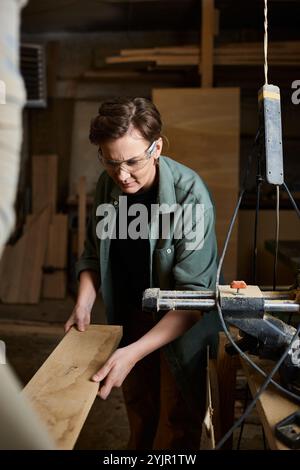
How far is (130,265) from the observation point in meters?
1.66

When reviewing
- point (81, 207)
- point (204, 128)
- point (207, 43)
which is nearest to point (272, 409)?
point (204, 128)

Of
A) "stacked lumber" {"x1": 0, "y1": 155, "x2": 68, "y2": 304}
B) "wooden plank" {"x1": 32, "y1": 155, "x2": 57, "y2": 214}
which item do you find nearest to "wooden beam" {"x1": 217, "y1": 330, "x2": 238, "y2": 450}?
"stacked lumber" {"x1": 0, "y1": 155, "x2": 68, "y2": 304}

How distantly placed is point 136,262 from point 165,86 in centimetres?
265

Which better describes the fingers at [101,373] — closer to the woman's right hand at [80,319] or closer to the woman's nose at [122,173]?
the woman's right hand at [80,319]

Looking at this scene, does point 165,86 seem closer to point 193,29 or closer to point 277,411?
point 193,29

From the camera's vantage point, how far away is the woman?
1331 mm

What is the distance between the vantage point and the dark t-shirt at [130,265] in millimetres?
1571

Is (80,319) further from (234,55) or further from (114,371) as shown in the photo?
(234,55)

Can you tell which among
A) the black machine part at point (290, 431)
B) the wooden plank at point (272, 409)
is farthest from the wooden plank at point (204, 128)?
the black machine part at point (290, 431)

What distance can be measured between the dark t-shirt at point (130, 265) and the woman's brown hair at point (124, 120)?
252 mm

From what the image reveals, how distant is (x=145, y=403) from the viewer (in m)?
1.82

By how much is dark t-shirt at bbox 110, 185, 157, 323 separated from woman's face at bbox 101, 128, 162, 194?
0.13 meters

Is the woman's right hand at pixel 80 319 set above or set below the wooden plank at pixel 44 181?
below

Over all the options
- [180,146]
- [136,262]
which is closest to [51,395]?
[136,262]
